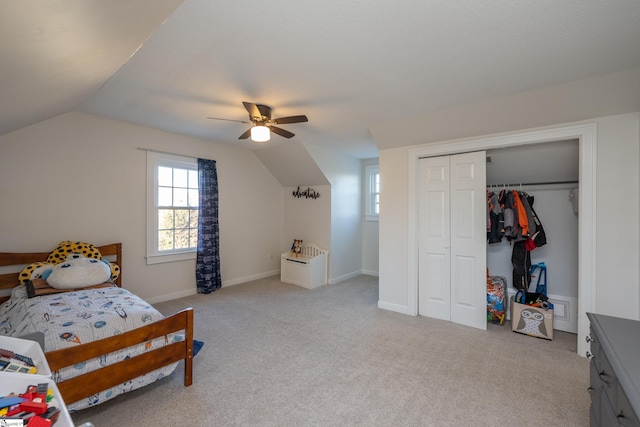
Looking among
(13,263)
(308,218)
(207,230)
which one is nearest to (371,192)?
(308,218)

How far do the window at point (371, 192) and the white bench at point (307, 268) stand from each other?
1378mm

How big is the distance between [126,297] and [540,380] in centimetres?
349

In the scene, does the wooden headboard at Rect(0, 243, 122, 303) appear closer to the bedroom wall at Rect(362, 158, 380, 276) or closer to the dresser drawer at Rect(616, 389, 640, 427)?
the dresser drawer at Rect(616, 389, 640, 427)

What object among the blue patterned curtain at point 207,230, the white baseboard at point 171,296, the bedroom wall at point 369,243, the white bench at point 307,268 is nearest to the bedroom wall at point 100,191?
the white baseboard at point 171,296

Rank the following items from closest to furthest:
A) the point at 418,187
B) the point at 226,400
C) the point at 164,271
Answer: the point at 226,400
the point at 418,187
the point at 164,271

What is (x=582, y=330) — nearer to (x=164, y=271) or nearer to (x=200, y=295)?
(x=200, y=295)

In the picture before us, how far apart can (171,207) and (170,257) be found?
0.74m

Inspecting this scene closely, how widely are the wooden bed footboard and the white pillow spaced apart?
1.30 metres

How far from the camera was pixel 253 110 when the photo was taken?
8.37ft

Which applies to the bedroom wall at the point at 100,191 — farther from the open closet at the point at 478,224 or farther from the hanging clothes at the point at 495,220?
the hanging clothes at the point at 495,220

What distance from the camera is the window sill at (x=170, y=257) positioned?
12.7 feet

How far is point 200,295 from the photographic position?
4262mm

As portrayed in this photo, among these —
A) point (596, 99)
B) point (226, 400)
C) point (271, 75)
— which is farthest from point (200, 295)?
point (596, 99)

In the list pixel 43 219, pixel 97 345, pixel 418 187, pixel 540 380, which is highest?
pixel 418 187
